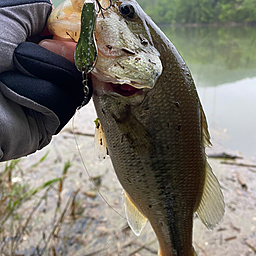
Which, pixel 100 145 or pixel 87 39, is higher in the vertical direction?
pixel 87 39

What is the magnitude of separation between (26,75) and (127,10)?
1.61 feet

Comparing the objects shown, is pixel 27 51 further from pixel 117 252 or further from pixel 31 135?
pixel 117 252

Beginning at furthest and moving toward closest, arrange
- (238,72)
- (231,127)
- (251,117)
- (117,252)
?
1. (238,72)
2. (251,117)
3. (231,127)
4. (117,252)

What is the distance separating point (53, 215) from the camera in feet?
7.89

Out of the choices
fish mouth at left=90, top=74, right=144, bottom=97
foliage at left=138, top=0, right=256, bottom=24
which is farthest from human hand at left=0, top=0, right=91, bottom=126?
foliage at left=138, top=0, right=256, bottom=24

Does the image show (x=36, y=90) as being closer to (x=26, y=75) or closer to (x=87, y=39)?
(x=26, y=75)

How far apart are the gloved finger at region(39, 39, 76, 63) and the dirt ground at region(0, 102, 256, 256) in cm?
125

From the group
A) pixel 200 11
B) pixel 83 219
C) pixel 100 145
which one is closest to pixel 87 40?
pixel 100 145

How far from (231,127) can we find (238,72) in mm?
4951

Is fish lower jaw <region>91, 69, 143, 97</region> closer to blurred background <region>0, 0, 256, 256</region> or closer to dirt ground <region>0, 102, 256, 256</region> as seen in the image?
blurred background <region>0, 0, 256, 256</region>

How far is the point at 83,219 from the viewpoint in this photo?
2438 millimetres

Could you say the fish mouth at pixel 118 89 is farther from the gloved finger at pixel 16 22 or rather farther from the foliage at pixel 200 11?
the foliage at pixel 200 11

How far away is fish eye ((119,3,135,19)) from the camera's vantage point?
0.87 metres

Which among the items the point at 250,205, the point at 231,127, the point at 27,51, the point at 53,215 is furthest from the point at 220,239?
the point at 231,127
